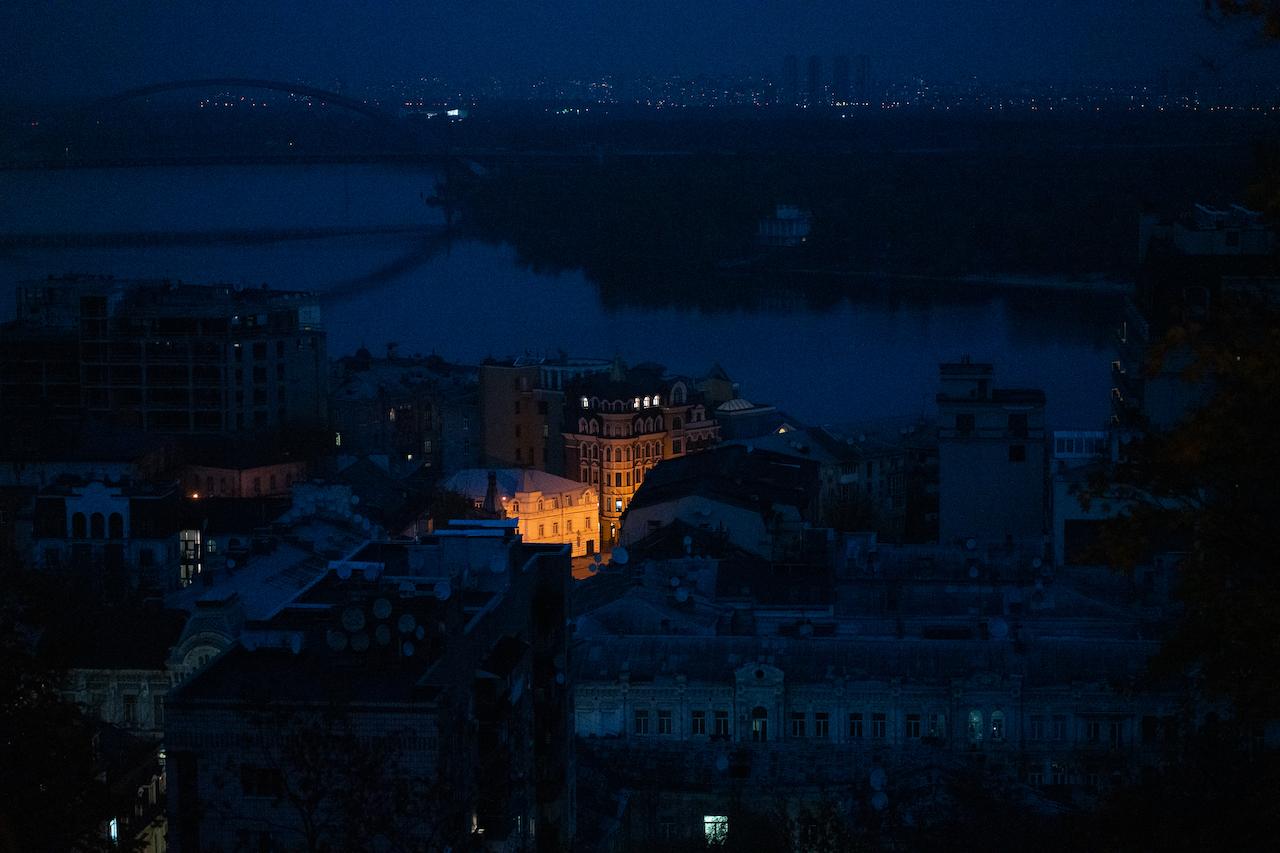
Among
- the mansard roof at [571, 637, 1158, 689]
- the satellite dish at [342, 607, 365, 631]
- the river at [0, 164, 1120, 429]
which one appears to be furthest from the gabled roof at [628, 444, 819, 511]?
the satellite dish at [342, 607, 365, 631]

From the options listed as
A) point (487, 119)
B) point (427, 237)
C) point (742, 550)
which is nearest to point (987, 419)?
point (742, 550)

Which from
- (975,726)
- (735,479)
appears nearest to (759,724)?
(975,726)

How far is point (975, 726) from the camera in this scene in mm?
4039

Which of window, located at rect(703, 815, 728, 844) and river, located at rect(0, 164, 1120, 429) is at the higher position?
river, located at rect(0, 164, 1120, 429)

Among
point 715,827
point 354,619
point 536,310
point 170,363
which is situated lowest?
point 715,827

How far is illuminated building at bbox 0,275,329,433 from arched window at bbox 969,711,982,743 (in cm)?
523

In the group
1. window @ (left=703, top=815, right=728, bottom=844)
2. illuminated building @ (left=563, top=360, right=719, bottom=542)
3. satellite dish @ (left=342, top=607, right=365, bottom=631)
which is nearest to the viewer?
satellite dish @ (left=342, top=607, right=365, bottom=631)

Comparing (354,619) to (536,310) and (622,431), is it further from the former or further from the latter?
(536,310)

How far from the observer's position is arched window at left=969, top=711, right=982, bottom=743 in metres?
4.03

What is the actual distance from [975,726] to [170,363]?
17.9 feet

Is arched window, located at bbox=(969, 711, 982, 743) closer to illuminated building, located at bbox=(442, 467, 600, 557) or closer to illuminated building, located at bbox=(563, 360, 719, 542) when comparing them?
illuminated building, located at bbox=(442, 467, 600, 557)

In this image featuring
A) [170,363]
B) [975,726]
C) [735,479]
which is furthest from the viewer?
[170,363]

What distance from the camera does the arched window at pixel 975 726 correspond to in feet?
13.2

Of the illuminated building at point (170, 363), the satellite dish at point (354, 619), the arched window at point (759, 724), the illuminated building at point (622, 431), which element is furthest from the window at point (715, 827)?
the illuminated building at point (170, 363)
